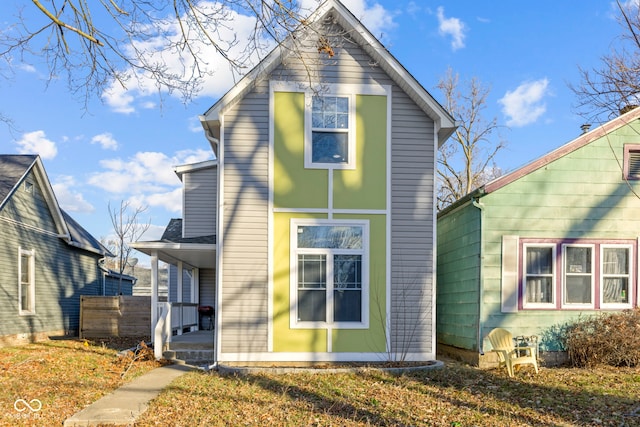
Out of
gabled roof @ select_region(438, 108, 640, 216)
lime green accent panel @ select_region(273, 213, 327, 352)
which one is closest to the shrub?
gabled roof @ select_region(438, 108, 640, 216)

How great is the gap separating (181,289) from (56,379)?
5397mm

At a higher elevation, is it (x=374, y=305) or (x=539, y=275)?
(x=539, y=275)

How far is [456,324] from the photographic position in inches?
468

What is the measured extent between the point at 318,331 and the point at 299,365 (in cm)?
73

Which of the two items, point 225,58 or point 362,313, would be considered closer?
point 225,58

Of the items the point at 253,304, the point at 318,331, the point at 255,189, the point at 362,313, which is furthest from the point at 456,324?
the point at 255,189

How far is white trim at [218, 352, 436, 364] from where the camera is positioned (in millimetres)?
10305

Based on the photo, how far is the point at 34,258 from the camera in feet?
52.5

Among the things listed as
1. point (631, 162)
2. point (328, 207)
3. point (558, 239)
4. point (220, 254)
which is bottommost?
point (220, 254)

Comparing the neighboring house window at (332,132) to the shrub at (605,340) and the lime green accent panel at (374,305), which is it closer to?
the lime green accent panel at (374,305)

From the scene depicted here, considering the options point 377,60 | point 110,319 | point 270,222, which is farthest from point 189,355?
point 377,60

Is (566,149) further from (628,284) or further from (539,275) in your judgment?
(628,284)

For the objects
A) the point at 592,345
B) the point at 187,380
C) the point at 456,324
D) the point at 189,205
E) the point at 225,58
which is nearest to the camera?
the point at 225,58

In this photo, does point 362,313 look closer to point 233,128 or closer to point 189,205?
point 233,128
